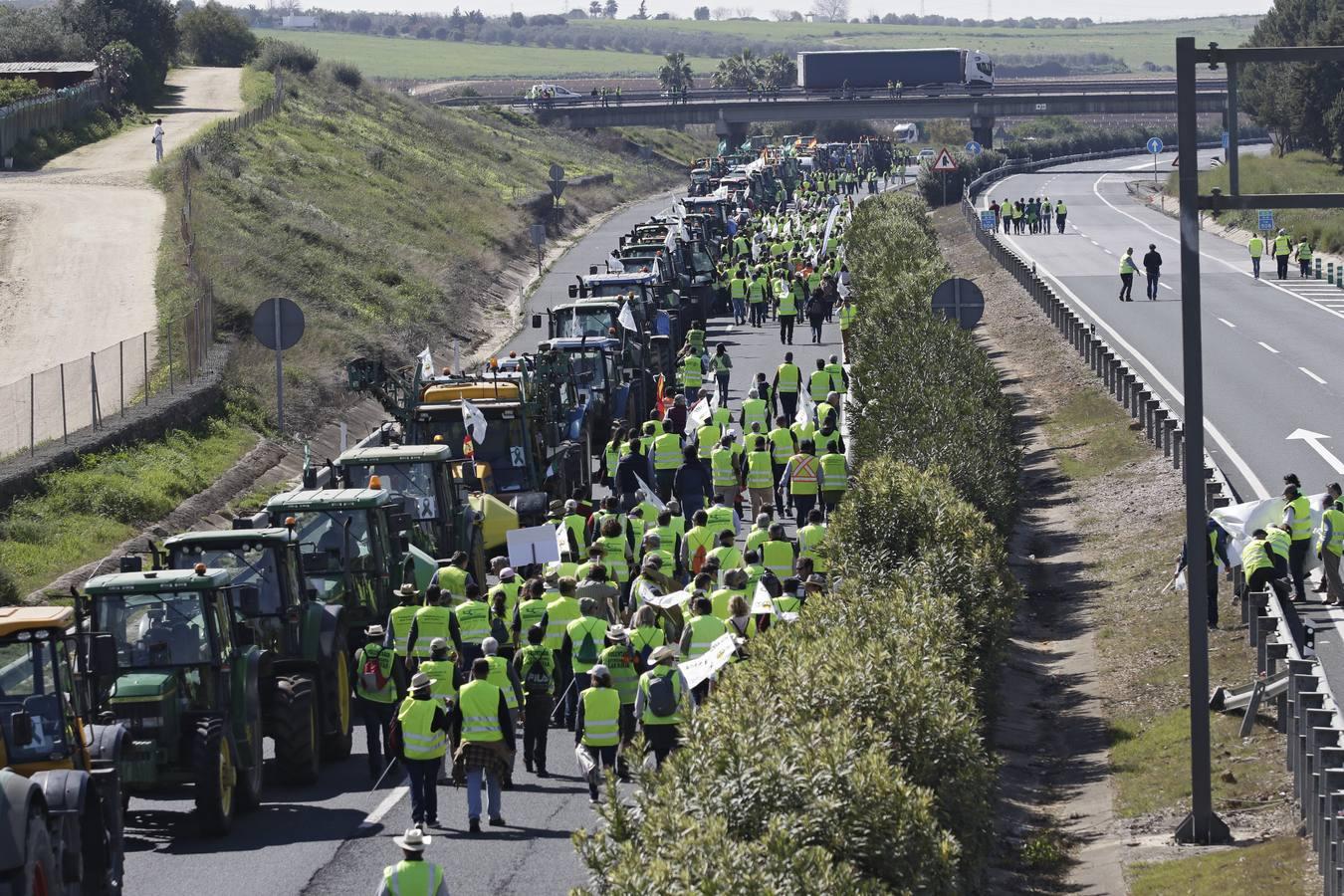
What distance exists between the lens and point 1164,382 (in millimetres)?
37594

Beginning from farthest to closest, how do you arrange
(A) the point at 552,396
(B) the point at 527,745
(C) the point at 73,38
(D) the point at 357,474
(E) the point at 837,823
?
(C) the point at 73,38, (A) the point at 552,396, (D) the point at 357,474, (B) the point at 527,745, (E) the point at 837,823

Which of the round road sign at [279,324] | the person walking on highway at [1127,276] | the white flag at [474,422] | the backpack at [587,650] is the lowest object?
the backpack at [587,650]

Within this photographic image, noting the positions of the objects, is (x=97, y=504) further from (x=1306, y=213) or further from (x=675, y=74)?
(x=675, y=74)

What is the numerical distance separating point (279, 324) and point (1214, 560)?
43.5 ft

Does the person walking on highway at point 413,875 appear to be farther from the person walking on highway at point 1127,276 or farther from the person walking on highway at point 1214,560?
the person walking on highway at point 1127,276

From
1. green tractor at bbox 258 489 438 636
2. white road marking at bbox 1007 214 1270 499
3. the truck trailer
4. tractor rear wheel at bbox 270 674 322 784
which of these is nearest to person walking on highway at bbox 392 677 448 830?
tractor rear wheel at bbox 270 674 322 784

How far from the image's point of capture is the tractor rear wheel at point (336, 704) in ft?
57.2

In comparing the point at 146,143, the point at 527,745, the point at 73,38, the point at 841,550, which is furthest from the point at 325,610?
the point at 73,38

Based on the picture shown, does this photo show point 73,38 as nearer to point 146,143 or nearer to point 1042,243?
point 146,143

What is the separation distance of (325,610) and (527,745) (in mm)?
2079

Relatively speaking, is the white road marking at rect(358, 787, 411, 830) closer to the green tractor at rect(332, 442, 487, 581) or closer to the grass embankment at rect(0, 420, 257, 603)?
the green tractor at rect(332, 442, 487, 581)

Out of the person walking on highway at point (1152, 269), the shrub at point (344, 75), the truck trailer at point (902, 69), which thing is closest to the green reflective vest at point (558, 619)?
the person walking on highway at point (1152, 269)

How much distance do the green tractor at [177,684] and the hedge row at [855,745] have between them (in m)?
4.16

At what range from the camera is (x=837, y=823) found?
406 inches
